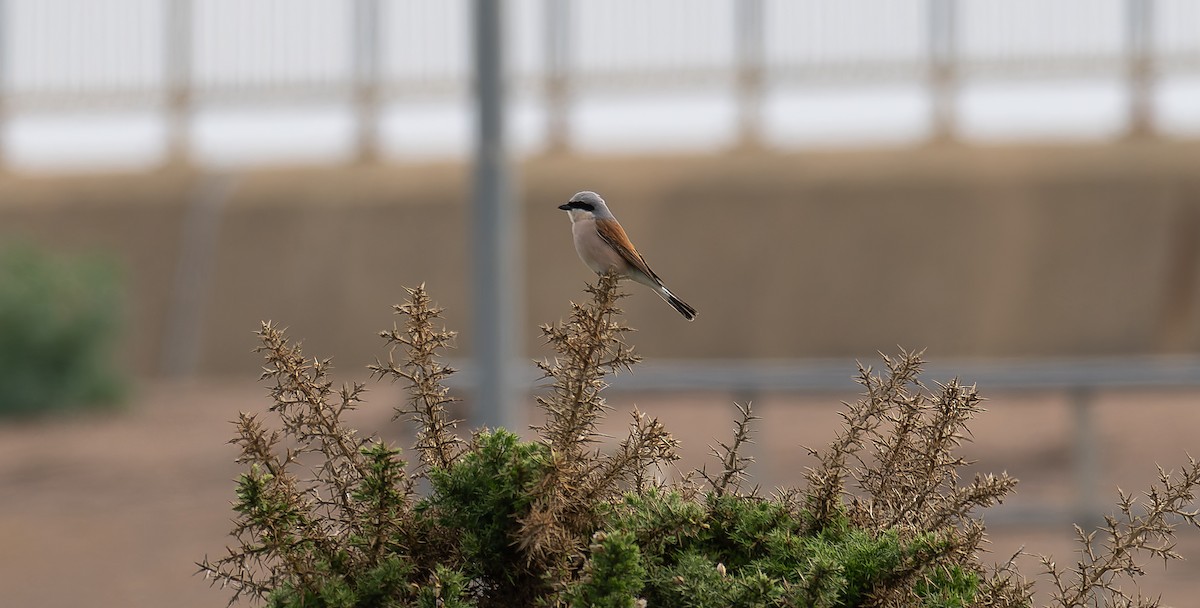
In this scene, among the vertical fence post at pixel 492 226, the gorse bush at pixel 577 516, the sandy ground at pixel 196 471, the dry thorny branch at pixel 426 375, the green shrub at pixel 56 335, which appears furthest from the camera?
the green shrub at pixel 56 335

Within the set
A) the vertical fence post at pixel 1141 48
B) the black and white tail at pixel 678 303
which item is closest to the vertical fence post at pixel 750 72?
the vertical fence post at pixel 1141 48

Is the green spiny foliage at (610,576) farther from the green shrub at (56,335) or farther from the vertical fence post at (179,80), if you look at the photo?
the vertical fence post at (179,80)

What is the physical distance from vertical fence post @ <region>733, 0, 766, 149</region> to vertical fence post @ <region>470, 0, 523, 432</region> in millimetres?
11458

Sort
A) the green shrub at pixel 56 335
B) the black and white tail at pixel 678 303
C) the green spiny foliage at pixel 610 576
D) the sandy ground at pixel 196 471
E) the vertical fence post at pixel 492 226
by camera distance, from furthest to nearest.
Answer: the green shrub at pixel 56 335, the sandy ground at pixel 196 471, the vertical fence post at pixel 492 226, the black and white tail at pixel 678 303, the green spiny foliage at pixel 610 576

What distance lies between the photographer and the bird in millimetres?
3361

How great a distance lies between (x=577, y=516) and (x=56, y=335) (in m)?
14.1

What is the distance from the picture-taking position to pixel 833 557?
2256 mm

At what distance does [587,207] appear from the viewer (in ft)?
11.4

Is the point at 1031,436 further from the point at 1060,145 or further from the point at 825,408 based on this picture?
the point at 1060,145

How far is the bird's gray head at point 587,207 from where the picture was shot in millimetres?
3400

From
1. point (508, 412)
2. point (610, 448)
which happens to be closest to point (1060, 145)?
point (610, 448)

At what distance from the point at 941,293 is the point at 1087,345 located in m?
1.74

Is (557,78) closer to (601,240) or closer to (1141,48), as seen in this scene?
(1141,48)

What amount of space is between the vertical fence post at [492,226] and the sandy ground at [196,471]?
5.64ft
